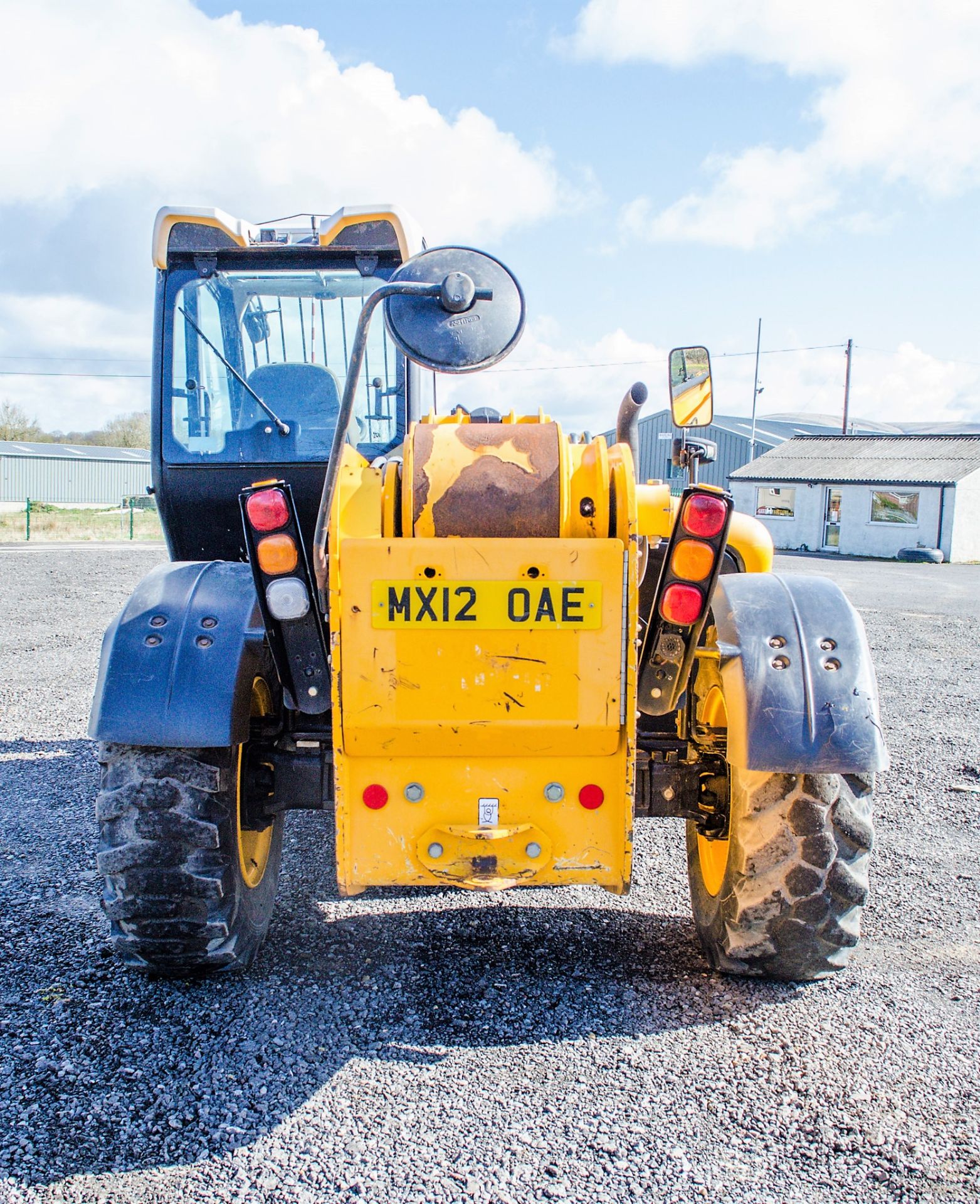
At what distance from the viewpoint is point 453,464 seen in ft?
9.49

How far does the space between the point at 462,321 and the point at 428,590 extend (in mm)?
746

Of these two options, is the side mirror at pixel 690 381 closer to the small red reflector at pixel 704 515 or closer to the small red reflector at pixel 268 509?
the small red reflector at pixel 704 515

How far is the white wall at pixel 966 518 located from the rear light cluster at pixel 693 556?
30639 millimetres

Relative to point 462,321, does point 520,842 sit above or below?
below

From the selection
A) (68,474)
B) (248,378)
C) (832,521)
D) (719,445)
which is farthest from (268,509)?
(68,474)

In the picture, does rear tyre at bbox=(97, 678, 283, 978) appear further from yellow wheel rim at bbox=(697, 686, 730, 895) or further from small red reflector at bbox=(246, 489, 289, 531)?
yellow wheel rim at bbox=(697, 686, 730, 895)

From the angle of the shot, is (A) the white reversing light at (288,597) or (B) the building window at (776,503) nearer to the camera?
(A) the white reversing light at (288,597)

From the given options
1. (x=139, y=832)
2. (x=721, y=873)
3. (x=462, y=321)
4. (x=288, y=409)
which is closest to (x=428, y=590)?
(x=462, y=321)

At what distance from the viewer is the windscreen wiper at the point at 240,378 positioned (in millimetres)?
4715

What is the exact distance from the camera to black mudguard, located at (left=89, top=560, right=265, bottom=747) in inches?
115

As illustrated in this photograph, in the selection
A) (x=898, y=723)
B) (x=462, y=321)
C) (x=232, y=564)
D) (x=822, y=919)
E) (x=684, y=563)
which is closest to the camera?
(x=462, y=321)

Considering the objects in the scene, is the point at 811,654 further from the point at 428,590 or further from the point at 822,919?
the point at 428,590

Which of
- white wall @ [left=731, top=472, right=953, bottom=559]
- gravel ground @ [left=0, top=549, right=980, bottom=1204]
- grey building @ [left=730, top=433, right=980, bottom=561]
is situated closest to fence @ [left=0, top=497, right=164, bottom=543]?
white wall @ [left=731, top=472, right=953, bottom=559]

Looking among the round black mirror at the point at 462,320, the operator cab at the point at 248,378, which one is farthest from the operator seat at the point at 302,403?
the round black mirror at the point at 462,320
